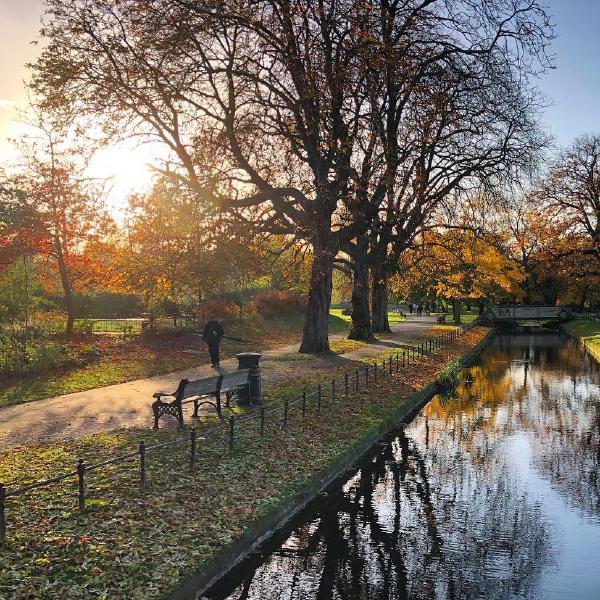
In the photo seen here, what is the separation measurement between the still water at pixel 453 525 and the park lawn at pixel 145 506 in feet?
2.09

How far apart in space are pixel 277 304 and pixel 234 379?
36.1m

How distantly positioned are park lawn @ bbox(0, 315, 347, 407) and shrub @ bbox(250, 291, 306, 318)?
560 centimetres

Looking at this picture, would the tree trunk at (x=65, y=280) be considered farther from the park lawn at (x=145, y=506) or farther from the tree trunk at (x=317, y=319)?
the park lawn at (x=145, y=506)

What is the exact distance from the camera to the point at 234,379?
16.3 meters

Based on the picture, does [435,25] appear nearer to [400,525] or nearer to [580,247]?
[400,525]

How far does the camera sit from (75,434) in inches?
547

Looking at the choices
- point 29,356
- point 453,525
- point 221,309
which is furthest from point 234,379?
point 221,309

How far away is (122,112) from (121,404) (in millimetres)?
12084

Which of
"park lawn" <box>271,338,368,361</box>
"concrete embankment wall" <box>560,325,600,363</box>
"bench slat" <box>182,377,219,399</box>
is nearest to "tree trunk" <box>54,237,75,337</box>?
"park lawn" <box>271,338,368,361</box>

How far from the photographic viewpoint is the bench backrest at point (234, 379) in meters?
15.8

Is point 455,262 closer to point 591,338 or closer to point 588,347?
point 588,347

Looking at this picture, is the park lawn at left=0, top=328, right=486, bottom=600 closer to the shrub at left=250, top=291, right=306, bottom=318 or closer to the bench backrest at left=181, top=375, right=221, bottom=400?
the bench backrest at left=181, top=375, right=221, bottom=400

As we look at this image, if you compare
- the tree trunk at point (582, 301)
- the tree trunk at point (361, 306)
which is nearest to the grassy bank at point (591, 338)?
the tree trunk at point (361, 306)

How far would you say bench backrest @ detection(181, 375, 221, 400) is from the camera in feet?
47.4
